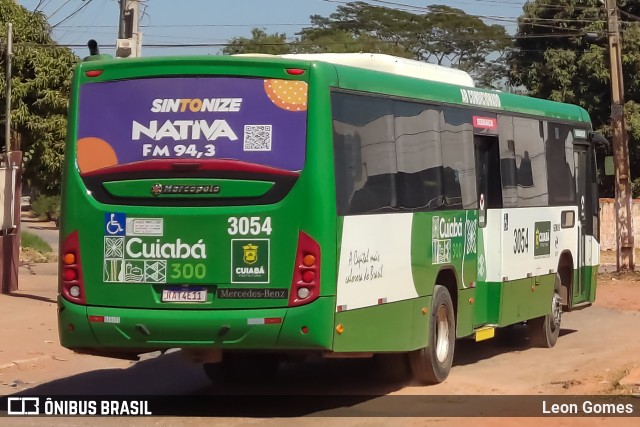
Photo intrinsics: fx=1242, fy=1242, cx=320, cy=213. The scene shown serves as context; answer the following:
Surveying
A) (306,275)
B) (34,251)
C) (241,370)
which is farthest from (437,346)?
(34,251)

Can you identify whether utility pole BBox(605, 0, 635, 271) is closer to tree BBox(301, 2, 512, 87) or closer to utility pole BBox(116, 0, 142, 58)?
utility pole BBox(116, 0, 142, 58)

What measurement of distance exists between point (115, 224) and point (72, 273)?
1.88 ft

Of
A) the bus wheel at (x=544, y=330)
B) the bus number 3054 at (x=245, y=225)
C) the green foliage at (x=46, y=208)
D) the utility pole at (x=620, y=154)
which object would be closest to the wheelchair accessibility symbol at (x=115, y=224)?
the bus number 3054 at (x=245, y=225)

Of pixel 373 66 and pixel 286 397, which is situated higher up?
pixel 373 66

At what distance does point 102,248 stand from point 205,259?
0.90 m

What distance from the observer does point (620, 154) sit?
29.6 m

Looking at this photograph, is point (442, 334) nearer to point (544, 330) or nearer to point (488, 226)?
point (488, 226)

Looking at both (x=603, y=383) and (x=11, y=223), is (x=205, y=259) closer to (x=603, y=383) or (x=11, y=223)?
(x=603, y=383)

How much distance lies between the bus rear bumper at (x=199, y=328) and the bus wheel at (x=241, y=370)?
2.28 m

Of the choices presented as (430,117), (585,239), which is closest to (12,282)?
(585,239)

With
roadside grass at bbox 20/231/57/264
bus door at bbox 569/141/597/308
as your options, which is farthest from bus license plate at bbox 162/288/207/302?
roadside grass at bbox 20/231/57/264

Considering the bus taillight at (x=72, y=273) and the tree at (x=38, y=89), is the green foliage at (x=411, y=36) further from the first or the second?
the bus taillight at (x=72, y=273)

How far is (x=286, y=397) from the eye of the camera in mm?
11742

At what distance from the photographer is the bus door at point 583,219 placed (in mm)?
17531
